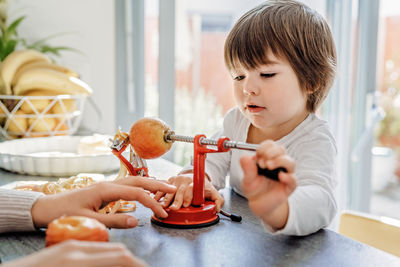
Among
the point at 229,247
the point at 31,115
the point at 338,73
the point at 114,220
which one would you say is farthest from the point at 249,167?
the point at 338,73

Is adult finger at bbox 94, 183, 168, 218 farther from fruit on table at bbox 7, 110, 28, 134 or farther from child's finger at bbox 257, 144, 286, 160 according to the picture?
fruit on table at bbox 7, 110, 28, 134

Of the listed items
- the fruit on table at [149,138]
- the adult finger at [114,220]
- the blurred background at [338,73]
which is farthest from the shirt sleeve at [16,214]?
the blurred background at [338,73]

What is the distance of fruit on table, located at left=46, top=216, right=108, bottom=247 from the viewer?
0.63 m

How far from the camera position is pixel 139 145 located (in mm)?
901

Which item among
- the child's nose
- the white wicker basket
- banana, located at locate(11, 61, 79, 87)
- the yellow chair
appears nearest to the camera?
the child's nose

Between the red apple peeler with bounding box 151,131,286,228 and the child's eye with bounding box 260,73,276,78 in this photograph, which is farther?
the child's eye with bounding box 260,73,276,78

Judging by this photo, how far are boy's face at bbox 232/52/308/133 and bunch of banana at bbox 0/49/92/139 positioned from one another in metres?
1.00

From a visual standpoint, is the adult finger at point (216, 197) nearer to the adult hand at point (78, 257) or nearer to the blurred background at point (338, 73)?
the adult hand at point (78, 257)

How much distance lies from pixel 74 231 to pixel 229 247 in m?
0.26

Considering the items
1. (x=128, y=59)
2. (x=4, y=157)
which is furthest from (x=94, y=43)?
(x=4, y=157)

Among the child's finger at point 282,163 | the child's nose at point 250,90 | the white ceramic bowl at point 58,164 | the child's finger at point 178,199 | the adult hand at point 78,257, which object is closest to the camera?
the adult hand at point 78,257

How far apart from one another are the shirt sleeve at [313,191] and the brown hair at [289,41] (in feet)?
0.59

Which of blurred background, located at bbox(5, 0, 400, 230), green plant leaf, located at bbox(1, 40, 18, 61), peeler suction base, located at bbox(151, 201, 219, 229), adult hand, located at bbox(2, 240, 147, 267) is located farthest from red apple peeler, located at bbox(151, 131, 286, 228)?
green plant leaf, located at bbox(1, 40, 18, 61)

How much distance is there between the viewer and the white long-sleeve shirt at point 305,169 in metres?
0.81
